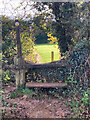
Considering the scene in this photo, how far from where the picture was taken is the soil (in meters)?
3.76

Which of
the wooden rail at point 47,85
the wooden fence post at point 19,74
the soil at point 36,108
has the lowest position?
the soil at point 36,108

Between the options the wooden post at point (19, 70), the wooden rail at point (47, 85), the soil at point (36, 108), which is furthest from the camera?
the wooden post at point (19, 70)

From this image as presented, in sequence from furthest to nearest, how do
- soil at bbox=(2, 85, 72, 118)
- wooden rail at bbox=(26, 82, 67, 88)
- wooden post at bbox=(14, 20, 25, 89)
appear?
wooden post at bbox=(14, 20, 25, 89) → wooden rail at bbox=(26, 82, 67, 88) → soil at bbox=(2, 85, 72, 118)

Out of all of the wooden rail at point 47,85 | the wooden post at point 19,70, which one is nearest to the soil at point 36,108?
the wooden rail at point 47,85

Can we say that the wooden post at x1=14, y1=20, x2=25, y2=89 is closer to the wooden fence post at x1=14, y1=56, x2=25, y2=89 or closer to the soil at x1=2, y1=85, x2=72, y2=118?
the wooden fence post at x1=14, y1=56, x2=25, y2=89

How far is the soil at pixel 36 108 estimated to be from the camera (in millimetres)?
3758

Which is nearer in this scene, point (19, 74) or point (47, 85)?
point (47, 85)

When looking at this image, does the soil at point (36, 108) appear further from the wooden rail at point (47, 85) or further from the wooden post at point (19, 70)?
the wooden post at point (19, 70)

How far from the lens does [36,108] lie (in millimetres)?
4082

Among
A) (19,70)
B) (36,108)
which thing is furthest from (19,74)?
(36,108)

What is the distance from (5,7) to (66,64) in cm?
255

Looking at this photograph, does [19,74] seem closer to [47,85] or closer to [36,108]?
[47,85]

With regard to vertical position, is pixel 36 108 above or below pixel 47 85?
below

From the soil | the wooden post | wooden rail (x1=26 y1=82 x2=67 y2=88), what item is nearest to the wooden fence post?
the wooden post
